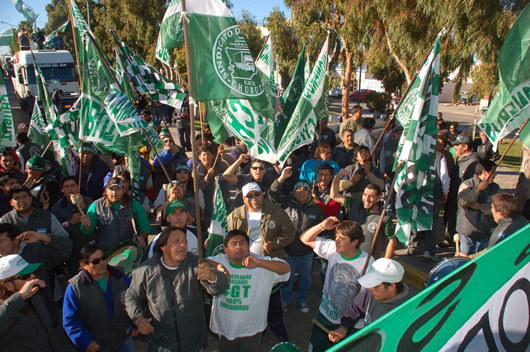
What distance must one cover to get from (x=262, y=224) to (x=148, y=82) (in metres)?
4.61

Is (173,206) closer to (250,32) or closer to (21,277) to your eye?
(21,277)

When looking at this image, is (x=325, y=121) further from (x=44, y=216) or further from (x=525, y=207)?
(x=44, y=216)

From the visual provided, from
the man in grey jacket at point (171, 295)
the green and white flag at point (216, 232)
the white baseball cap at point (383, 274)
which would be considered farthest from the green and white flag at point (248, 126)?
the white baseball cap at point (383, 274)

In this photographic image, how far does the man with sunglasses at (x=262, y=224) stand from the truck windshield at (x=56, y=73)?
20.4m

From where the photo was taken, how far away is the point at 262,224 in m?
4.27

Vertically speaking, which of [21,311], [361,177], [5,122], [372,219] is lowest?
[21,311]

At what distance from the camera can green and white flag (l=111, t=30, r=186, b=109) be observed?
698 centimetres

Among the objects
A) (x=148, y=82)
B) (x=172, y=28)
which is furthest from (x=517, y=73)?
(x=148, y=82)

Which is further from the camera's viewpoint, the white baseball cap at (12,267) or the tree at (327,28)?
the tree at (327,28)

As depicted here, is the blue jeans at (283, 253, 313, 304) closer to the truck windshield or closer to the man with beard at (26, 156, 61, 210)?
the man with beard at (26, 156, 61, 210)

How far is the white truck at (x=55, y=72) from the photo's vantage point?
802 inches

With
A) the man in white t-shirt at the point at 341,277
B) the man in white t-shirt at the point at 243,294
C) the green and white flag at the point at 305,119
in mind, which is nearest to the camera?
the man in white t-shirt at the point at 243,294

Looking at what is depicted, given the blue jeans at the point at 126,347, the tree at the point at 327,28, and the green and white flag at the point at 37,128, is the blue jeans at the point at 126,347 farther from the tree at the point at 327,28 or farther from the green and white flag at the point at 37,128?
the tree at the point at 327,28

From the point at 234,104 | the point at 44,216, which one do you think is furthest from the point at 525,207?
the point at 44,216
